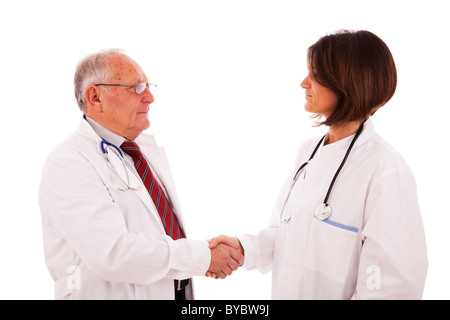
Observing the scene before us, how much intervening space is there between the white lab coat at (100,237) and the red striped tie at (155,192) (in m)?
0.07

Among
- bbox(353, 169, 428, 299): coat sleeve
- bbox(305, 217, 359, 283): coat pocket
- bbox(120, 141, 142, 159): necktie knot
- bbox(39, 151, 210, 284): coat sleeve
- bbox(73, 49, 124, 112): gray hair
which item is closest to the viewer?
bbox(353, 169, 428, 299): coat sleeve

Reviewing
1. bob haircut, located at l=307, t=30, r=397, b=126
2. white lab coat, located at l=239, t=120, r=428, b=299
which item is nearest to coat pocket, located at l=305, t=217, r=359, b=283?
white lab coat, located at l=239, t=120, r=428, b=299

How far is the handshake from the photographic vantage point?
83.4 inches

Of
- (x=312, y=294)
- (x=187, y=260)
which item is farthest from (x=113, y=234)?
(x=312, y=294)

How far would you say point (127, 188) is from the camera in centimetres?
199

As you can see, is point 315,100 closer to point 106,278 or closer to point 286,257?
point 286,257

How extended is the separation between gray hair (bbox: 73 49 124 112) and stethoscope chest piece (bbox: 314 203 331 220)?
3.81 feet

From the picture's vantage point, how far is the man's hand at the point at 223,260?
211cm

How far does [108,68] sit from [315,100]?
994 millimetres

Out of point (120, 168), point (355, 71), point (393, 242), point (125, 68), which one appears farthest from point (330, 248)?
point (125, 68)

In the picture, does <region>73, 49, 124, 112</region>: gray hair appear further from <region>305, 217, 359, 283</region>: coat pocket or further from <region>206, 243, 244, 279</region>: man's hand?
<region>305, 217, 359, 283</region>: coat pocket

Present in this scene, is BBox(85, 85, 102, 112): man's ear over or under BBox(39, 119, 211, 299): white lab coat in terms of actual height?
over

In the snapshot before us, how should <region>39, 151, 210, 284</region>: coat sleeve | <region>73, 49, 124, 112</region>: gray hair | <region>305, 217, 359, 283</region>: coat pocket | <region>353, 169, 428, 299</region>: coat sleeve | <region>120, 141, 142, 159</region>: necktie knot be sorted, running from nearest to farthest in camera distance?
<region>353, 169, 428, 299</region>: coat sleeve
<region>305, 217, 359, 283</region>: coat pocket
<region>39, 151, 210, 284</region>: coat sleeve
<region>73, 49, 124, 112</region>: gray hair
<region>120, 141, 142, 159</region>: necktie knot

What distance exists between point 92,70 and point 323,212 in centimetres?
127
